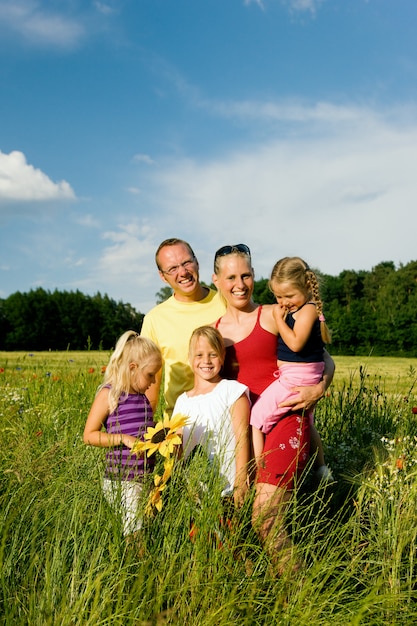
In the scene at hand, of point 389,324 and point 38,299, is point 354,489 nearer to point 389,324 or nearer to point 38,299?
point 389,324

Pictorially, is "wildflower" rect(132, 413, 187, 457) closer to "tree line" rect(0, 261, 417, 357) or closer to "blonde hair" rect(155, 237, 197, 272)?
"blonde hair" rect(155, 237, 197, 272)

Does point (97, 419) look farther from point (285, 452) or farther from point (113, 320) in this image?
point (113, 320)

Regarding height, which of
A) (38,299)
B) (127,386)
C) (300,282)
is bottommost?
(127,386)

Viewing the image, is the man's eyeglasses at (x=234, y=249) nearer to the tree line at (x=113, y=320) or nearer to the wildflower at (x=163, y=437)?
the wildflower at (x=163, y=437)

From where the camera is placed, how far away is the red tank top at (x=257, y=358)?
132 inches

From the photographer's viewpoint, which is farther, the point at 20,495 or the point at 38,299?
the point at 38,299

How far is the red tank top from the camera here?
3.36m

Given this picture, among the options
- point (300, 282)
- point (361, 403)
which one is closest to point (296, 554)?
point (300, 282)

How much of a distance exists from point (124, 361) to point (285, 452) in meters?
0.97

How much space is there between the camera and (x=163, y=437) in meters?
2.78

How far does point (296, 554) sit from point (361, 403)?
3.12 meters

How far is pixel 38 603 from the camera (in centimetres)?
226

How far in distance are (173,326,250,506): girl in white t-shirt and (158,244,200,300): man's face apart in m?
0.78

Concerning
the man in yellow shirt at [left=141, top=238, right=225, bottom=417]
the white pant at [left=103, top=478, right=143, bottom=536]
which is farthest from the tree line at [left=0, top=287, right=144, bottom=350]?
the white pant at [left=103, top=478, right=143, bottom=536]
